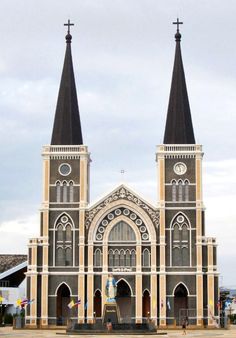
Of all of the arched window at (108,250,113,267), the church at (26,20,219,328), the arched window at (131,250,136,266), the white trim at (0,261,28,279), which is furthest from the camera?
the white trim at (0,261,28,279)

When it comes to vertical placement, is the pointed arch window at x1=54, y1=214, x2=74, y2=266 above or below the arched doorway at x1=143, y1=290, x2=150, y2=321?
above

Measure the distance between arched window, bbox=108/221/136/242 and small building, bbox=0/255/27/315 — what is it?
22.6 meters

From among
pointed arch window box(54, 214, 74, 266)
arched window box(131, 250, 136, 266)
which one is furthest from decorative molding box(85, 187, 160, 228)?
arched window box(131, 250, 136, 266)

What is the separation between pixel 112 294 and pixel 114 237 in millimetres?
16489

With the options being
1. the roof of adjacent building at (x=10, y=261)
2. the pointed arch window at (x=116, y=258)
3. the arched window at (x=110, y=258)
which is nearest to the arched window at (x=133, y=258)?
the pointed arch window at (x=116, y=258)

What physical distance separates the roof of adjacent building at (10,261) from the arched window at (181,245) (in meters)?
30.7

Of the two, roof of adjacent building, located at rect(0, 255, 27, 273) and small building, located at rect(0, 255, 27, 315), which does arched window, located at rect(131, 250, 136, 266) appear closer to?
small building, located at rect(0, 255, 27, 315)

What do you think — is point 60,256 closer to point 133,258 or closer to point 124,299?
point 133,258

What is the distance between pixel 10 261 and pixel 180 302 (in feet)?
104

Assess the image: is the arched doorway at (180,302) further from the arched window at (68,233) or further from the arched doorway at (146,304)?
the arched window at (68,233)

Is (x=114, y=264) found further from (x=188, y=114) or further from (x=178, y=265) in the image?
(x=188, y=114)

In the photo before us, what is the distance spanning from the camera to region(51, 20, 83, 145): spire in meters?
98.1

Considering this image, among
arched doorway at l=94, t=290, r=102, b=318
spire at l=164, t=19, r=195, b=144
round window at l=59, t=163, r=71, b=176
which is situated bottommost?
arched doorway at l=94, t=290, r=102, b=318

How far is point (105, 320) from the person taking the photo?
7888 cm
